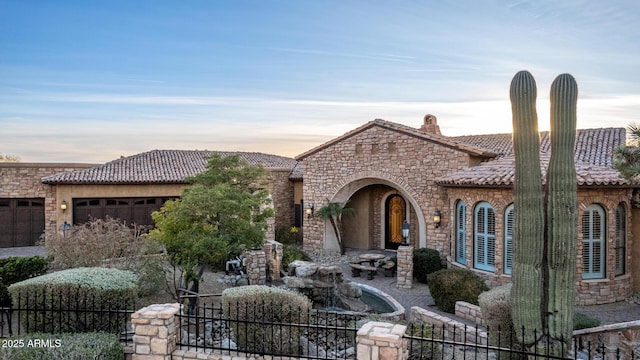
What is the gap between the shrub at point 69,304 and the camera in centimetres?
727

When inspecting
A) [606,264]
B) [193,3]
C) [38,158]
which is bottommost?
[606,264]

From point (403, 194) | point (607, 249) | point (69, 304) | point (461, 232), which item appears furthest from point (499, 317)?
point (403, 194)

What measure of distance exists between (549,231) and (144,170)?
813 inches

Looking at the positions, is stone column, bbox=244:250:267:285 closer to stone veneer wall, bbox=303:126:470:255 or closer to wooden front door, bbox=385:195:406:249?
stone veneer wall, bbox=303:126:470:255

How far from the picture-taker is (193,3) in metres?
13.2

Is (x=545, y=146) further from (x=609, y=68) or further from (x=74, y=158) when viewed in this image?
(x=74, y=158)

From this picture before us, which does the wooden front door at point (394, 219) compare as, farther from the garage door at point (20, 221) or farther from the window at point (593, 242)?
the garage door at point (20, 221)

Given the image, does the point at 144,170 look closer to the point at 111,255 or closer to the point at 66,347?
the point at 111,255

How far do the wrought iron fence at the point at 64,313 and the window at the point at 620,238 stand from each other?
44.4 feet

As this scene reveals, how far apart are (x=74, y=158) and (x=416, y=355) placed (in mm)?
23097

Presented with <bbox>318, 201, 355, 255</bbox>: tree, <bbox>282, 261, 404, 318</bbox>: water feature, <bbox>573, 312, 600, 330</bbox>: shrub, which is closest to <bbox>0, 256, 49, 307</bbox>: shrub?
<bbox>282, 261, 404, 318</bbox>: water feature

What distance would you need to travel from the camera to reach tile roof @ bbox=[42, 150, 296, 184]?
67.8 ft

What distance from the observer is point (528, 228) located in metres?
6.42

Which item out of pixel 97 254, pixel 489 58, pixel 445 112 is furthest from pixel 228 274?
pixel 445 112
